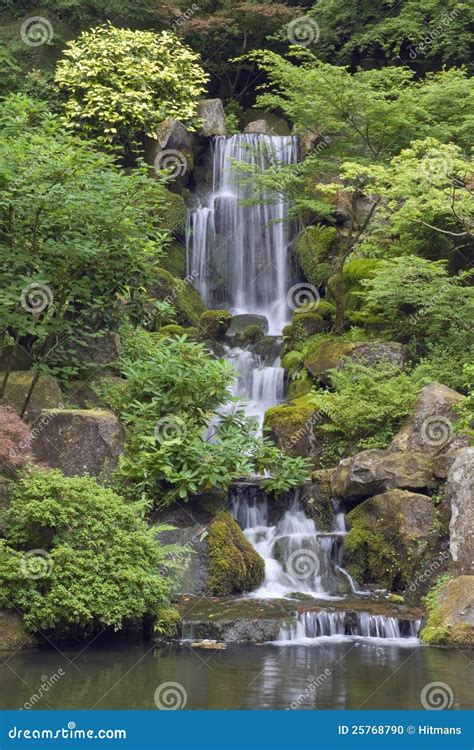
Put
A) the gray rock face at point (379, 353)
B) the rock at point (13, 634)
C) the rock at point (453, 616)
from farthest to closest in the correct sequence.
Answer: the gray rock face at point (379, 353)
the rock at point (453, 616)
the rock at point (13, 634)

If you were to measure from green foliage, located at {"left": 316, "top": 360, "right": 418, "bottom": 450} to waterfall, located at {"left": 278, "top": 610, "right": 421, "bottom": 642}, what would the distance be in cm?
372

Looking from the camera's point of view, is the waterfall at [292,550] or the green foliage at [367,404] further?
the green foliage at [367,404]

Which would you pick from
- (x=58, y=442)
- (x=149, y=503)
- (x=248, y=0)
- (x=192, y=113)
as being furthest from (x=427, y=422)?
(x=248, y=0)

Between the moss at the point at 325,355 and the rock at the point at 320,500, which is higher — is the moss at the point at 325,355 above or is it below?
above

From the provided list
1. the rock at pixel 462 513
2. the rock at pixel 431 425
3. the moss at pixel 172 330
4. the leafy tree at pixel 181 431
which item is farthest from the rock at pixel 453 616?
the moss at pixel 172 330

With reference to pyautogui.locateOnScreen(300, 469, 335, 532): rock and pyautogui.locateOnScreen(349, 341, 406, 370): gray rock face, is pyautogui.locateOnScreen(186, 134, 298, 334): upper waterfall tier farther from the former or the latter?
pyautogui.locateOnScreen(300, 469, 335, 532): rock

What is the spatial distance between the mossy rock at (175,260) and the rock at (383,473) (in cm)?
859

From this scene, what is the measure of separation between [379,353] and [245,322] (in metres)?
4.45

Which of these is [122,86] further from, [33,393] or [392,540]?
[392,540]

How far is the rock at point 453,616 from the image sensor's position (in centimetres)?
1111

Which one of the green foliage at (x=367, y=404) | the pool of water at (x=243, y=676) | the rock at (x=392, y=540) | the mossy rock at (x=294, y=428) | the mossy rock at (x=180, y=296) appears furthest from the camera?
the mossy rock at (x=180, y=296)

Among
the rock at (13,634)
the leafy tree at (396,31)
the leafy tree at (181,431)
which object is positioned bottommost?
the rock at (13,634)

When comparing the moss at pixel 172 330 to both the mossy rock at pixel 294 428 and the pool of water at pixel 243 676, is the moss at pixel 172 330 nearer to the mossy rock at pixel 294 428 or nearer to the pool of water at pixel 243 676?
the mossy rock at pixel 294 428

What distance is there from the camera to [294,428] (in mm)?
16031
